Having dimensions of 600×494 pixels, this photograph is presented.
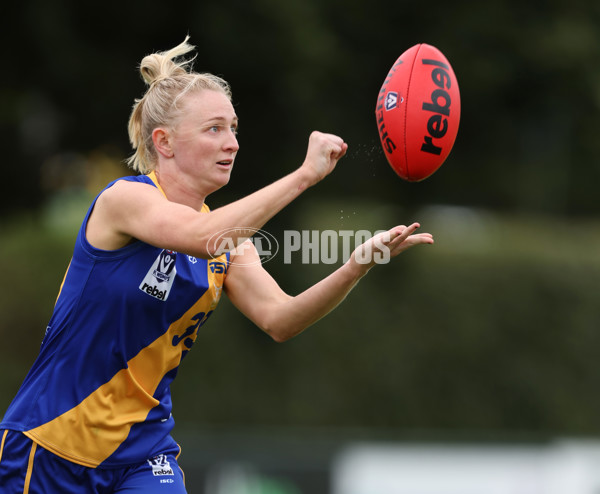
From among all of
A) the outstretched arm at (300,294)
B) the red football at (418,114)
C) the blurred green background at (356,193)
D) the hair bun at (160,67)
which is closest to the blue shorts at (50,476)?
the outstretched arm at (300,294)

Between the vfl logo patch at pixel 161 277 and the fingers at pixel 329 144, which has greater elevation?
the fingers at pixel 329 144

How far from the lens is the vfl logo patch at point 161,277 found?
3244mm

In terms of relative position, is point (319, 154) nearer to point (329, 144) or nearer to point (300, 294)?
point (329, 144)

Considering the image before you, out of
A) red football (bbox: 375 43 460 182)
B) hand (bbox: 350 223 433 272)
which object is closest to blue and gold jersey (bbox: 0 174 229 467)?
hand (bbox: 350 223 433 272)

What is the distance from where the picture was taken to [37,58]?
9000 mm

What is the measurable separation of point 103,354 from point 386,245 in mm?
1080

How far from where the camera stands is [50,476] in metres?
3.23

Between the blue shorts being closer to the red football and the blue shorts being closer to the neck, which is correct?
the neck

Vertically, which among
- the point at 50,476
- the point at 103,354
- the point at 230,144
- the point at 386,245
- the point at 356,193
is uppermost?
the point at 356,193

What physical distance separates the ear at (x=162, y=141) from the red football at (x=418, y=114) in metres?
0.93

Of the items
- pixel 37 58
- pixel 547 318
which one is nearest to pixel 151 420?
pixel 37 58

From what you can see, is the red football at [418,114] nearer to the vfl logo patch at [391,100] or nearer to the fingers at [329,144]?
the vfl logo patch at [391,100]

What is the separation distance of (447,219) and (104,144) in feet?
16.7

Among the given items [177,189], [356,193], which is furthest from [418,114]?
[356,193]
